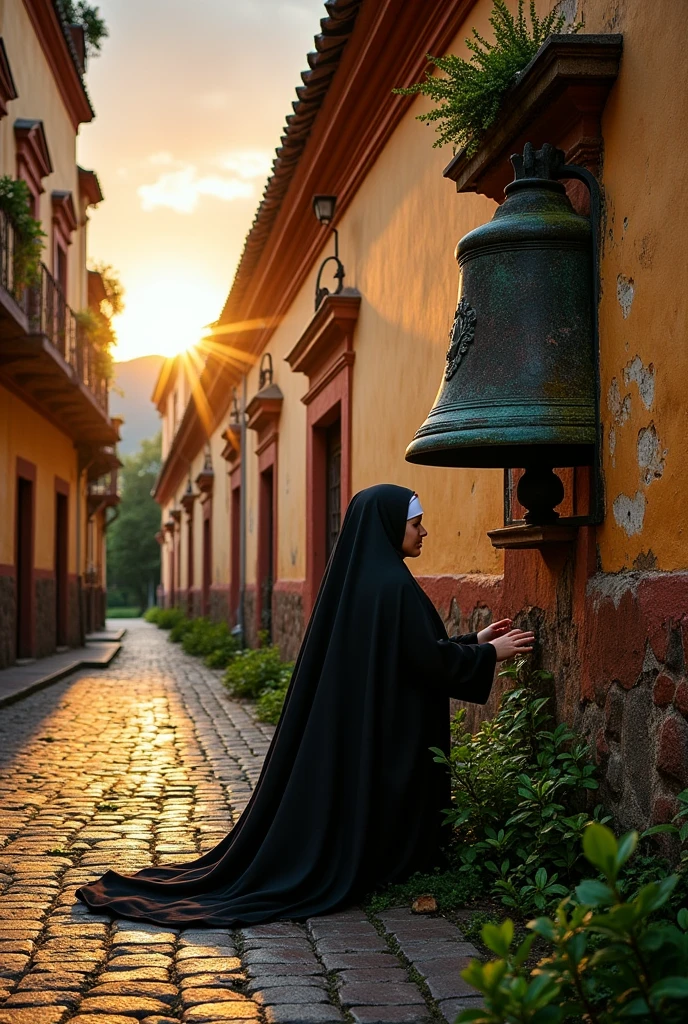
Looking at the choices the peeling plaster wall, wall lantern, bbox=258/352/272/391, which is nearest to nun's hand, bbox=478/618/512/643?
the peeling plaster wall

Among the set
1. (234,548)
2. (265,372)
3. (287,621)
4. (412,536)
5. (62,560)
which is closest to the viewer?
(412,536)

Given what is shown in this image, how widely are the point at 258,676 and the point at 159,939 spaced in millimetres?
7679

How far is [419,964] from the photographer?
3227 mm

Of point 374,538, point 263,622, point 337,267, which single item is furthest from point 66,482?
point 374,538

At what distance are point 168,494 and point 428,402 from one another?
113 ft

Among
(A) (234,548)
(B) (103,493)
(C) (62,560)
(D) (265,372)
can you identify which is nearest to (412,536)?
(D) (265,372)

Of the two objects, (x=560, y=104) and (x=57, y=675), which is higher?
(x=560, y=104)

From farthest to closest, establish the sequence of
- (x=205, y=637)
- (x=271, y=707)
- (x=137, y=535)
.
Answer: (x=137, y=535) < (x=205, y=637) < (x=271, y=707)

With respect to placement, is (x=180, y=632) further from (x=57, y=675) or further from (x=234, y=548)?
(x=57, y=675)


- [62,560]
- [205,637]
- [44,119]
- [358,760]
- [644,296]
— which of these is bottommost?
[205,637]

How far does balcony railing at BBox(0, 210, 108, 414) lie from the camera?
1262 cm

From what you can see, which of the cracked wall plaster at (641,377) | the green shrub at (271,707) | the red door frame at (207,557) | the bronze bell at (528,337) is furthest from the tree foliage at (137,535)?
the cracked wall plaster at (641,377)

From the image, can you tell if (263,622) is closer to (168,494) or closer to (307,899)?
(307,899)

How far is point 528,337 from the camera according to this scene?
3.82 metres
